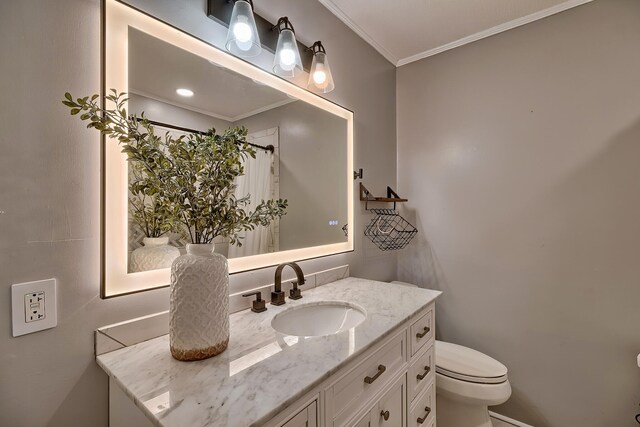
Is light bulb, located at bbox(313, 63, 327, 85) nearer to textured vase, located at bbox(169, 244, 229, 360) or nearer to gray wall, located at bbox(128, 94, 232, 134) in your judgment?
gray wall, located at bbox(128, 94, 232, 134)

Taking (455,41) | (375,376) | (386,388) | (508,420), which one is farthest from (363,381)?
(455,41)

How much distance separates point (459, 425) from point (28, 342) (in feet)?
6.01

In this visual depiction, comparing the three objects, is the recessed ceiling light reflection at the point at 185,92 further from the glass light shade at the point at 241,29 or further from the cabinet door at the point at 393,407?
the cabinet door at the point at 393,407

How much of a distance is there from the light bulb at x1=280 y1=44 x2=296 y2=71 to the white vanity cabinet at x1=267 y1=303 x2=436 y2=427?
117 cm

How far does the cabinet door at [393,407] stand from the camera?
36.5 inches

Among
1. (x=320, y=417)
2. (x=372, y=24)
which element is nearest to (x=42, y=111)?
A: (x=320, y=417)

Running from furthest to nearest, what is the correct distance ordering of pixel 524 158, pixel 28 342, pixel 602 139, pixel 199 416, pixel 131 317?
1. pixel 524 158
2. pixel 602 139
3. pixel 131 317
4. pixel 28 342
5. pixel 199 416

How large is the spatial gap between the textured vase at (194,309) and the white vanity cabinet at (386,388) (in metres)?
0.28

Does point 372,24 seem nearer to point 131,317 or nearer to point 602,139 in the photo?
point 602,139

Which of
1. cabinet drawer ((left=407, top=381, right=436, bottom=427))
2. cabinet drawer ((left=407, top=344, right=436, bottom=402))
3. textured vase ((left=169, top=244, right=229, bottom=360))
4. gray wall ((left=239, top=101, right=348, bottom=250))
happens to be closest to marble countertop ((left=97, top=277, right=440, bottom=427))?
textured vase ((left=169, top=244, right=229, bottom=360))

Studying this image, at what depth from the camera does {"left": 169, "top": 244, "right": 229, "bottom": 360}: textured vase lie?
2.36 ft

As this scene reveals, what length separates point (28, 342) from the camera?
67cm

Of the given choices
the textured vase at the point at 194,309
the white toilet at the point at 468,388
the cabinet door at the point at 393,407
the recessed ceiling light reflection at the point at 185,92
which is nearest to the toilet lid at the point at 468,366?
the white toilet at the point at 468,388

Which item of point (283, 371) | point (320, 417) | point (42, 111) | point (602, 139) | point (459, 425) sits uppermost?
point (602, 139)
